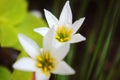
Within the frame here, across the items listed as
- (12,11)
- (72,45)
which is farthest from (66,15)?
(12,11)

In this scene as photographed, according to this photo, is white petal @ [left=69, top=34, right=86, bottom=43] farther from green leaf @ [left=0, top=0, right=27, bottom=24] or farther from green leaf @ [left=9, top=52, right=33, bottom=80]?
green leaf @ [left=0, top=0, right=27, bottom=24]

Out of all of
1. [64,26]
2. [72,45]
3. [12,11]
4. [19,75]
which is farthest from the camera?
[12,11]

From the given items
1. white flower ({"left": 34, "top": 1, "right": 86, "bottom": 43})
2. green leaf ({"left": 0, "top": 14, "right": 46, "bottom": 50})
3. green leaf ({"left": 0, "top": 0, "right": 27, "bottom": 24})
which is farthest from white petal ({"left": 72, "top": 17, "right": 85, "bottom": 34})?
green leaf ({"left": 0, "top": 0, "right": 27, "bottom": 24})

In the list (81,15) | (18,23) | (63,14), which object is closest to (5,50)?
(18,23)

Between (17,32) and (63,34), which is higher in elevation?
(63,34)

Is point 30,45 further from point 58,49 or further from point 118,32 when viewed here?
point 118,32

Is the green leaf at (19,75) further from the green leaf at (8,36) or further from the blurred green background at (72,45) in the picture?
the green leaf at (8,36)

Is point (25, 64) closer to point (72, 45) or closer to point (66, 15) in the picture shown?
point (66, 15)
